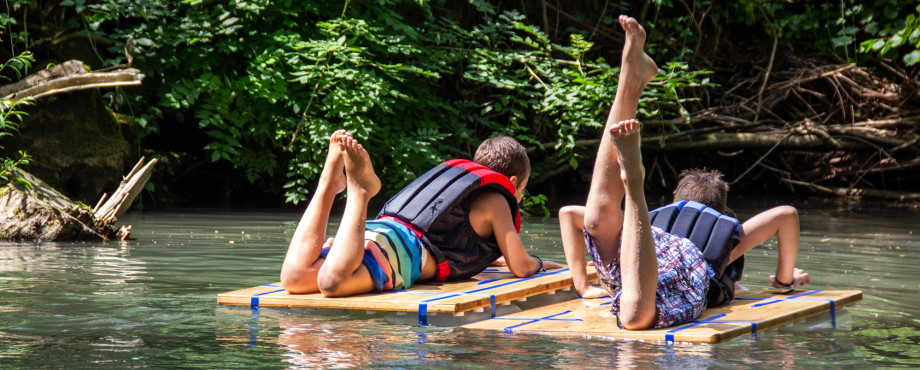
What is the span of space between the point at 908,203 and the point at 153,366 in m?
13.3

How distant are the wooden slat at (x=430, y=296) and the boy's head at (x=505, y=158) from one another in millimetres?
526

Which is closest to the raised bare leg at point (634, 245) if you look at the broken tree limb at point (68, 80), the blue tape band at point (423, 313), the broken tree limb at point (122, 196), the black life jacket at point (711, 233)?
the black life jacket at point (711, 233)

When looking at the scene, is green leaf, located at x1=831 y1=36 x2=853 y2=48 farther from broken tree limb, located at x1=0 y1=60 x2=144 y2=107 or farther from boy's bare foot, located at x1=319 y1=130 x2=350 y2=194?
boy's bare foot, located at x1=319 y1=130 x2=350 y2=194

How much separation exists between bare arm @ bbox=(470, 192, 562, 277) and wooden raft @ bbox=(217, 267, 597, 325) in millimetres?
161

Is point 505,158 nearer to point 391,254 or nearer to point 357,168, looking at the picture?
point 391,254

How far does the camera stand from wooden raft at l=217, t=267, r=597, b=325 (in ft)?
14.2

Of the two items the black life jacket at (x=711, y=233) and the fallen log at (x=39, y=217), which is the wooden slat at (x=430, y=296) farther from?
the fallen log at (x=39, y=217)

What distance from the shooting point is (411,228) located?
5.01 metres

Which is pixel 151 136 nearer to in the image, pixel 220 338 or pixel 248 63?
pixel 248 63

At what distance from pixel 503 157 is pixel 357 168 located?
97 centimetres

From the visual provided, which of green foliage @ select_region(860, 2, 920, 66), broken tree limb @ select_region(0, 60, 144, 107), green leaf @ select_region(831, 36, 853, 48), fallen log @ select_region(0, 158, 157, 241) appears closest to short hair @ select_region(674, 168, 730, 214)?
fallen log @ select_region(0, 158, 157, 241)

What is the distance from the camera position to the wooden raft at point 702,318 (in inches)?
151

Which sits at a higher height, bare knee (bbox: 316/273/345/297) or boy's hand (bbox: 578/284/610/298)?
bare knee (bbox: 316/273/345/297)

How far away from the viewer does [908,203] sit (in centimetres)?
1411
